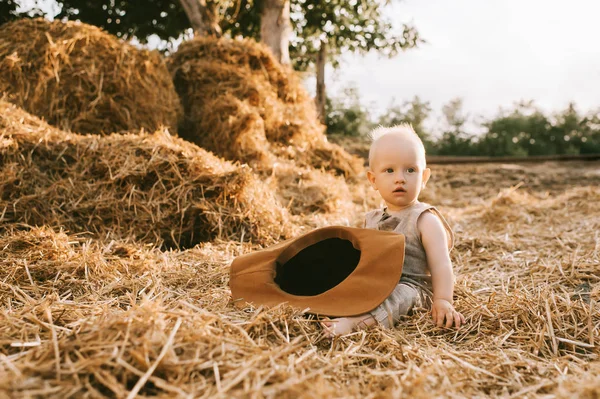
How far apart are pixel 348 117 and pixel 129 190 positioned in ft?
32.6

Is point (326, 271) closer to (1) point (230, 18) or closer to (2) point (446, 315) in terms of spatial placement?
(2) point (446, 315)

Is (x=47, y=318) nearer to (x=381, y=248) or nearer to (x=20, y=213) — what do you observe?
(x=381, y=248)

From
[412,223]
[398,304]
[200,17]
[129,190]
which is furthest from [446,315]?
[200,17]

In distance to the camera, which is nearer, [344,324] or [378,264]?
[344,324]

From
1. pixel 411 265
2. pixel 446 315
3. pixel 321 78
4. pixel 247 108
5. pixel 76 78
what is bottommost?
pixel 446 315

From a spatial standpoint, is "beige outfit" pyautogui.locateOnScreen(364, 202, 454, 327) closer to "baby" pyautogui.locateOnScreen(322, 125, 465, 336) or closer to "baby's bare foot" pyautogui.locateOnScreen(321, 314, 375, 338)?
"baby" pyautogui.locateOnScreen(322, 125, 465, 336)

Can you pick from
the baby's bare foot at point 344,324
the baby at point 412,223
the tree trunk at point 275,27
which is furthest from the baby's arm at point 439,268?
the tree trunk at point 275,27

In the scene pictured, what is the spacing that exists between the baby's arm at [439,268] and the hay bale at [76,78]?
10.9ft

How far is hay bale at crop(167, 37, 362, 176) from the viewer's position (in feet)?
16.2

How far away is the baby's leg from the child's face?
0.38 meters

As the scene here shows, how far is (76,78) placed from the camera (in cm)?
432

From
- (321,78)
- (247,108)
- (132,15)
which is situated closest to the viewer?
(247,108)

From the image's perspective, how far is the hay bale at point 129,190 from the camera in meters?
2.88

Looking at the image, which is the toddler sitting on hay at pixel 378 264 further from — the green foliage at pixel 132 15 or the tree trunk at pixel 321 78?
the tree trunk at pixel 321 78
